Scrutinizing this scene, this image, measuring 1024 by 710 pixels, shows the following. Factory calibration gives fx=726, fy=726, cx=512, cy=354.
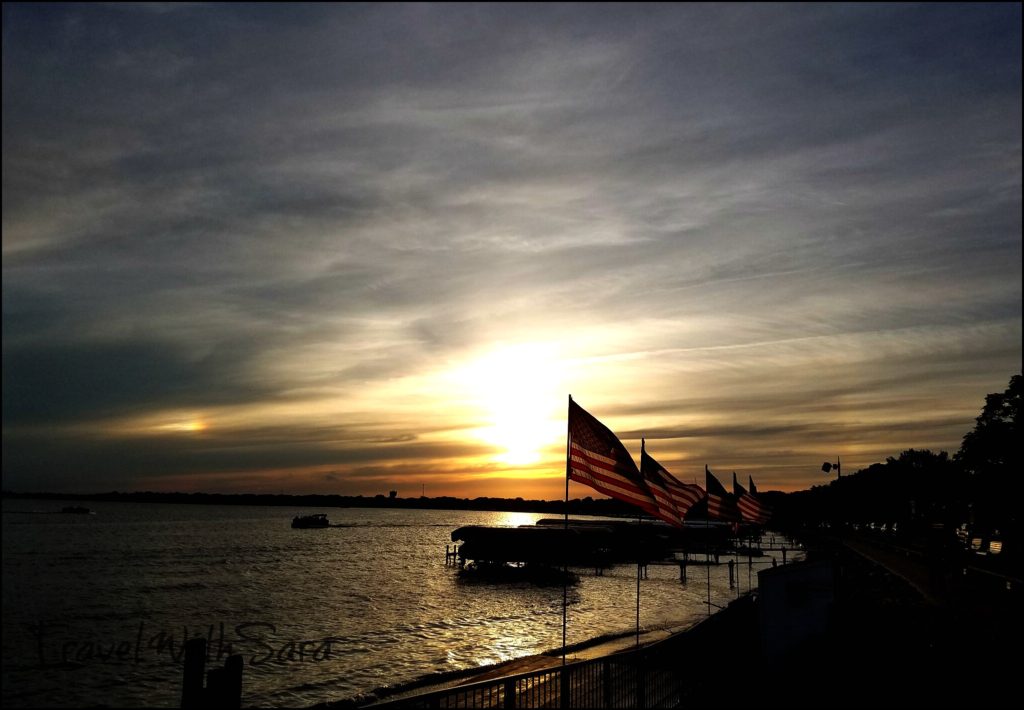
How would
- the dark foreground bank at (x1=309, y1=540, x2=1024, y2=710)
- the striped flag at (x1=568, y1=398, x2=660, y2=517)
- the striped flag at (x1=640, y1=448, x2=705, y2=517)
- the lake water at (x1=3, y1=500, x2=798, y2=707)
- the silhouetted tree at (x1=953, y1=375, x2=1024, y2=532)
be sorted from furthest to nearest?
the silhouetted tree at (x1=953, y1=375, x2=1024, y2=532) < the lake water at (x1=3, y1=500, x2=798, y2=707) < the striped flag at (x1=640, y1=448, x2=705, y2=517) < the striped flag at (x1=568, y1=398, x2=660, y2=517) < the dark foreground bank at (x1=309, y1=540, x2=1024, y2=710)

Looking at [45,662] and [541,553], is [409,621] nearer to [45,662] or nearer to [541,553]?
[45,662]

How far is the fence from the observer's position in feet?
35.8

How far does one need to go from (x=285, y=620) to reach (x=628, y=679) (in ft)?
144

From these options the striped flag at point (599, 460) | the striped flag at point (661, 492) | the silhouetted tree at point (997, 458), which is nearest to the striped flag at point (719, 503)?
the striped flag at point (661, 492)

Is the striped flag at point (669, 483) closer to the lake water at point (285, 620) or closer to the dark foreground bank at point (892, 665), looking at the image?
the dark foreground bank at point (892, 665)

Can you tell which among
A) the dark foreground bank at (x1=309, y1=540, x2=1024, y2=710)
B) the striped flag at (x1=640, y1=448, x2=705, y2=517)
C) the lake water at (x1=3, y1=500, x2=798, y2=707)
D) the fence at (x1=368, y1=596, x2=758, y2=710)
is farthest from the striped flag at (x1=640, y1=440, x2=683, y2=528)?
the lake water at (x1=3, y1=500, x2=798, y2=707)

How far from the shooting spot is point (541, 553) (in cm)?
8100

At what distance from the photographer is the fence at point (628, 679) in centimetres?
1092

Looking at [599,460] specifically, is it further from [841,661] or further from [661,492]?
[841,661]

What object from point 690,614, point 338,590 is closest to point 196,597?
point 338,590

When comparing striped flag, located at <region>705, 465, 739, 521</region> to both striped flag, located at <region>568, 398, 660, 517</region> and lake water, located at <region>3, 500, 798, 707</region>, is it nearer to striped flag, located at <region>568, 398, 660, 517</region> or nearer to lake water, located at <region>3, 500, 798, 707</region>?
lake water, located at <region>3, 500, 798, 707</region>

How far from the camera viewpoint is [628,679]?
1245cm

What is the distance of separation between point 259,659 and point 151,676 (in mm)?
4972

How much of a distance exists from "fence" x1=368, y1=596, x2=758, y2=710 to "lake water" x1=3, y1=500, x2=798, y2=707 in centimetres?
1737
